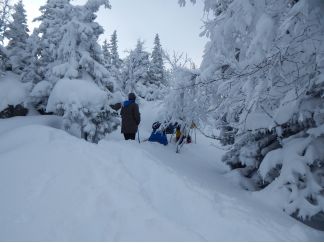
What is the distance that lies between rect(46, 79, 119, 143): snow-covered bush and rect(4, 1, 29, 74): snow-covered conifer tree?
10066mm

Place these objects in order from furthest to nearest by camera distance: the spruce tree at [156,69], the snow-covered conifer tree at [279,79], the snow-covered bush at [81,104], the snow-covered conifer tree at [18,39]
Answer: the spruce tree at [156,69] → the snow-covered conifer tree at [18,39] → the snow-covered bush at [81,104] → the snow-covered conifer tree at [279,79]

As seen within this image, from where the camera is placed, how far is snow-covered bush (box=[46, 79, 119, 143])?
640 inches

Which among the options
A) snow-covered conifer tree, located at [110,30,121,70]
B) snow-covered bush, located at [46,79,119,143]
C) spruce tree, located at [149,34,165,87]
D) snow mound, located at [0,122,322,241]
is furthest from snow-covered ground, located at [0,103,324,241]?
snow-covered conifer tree, located at [110,30,121,70]

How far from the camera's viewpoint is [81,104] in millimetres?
16297

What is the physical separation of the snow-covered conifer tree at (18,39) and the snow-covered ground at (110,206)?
69.4 feet

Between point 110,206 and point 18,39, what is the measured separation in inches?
1026

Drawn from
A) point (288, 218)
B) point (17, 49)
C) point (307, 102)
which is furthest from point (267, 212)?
point (17, 49)

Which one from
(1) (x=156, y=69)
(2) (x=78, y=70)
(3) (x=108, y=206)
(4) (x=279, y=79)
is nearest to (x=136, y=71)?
(1) (x=156, y=69)

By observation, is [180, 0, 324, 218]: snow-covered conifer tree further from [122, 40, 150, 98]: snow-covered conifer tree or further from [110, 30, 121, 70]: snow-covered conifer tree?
[110, 30, 121, 70]: snow-covered conifer tree

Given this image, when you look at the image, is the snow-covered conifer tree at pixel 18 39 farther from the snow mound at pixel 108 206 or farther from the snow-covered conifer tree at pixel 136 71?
the snow mound at pixel 108 206

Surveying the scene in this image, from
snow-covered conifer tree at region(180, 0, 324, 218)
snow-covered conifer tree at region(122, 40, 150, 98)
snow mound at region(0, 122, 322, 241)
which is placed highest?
snow-covered conifer tree at region(122, 40, 150, 98)

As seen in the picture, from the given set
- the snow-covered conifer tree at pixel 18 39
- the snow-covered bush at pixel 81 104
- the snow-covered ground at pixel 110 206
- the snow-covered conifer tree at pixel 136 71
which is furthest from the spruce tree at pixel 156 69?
the snow-covered ground at pixel 110 206

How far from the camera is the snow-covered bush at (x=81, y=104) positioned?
16266 millimetres

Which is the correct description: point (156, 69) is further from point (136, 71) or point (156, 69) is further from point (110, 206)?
point (110, 206)
